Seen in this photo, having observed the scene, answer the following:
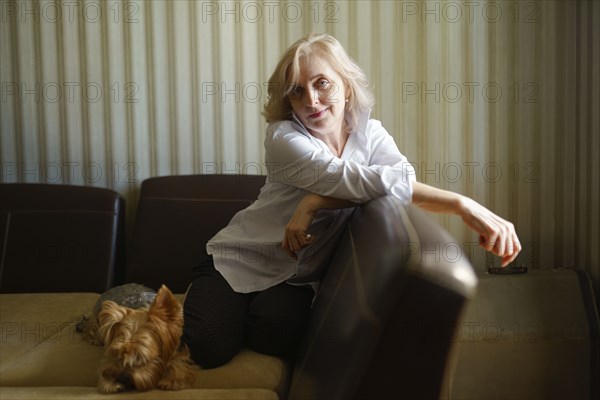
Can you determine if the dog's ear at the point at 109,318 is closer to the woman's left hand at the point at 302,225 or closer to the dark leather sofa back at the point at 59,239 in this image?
the woman's left hand at the point at 302,225

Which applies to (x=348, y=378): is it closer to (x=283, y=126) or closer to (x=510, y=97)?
(x=283, y=126)

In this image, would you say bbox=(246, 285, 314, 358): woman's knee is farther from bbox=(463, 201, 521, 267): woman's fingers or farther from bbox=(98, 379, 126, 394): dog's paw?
bbox=(463, 201, 521, 267): woman's fingers

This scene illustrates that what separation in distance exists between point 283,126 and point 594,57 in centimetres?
126

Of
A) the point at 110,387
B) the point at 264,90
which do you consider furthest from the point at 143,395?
the point at 264,90

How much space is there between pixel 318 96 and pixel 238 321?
2.22 ft

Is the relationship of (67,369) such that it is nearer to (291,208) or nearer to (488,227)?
(291,208)

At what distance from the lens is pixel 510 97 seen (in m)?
2.66

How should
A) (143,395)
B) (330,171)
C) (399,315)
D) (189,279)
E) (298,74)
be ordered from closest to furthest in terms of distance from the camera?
(399,315) → (143,395) → (330,171) → (298,74) → (189,279)

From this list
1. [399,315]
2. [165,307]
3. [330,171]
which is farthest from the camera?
[330,171]

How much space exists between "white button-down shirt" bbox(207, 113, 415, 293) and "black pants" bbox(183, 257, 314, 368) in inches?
2.5

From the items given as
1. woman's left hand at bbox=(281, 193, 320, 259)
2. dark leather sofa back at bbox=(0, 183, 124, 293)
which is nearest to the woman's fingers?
woman's left hand at bbox=(281, 193, 320, 259)

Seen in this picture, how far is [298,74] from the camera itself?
6.22ft

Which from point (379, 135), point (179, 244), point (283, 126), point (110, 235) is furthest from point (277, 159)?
point (110, 235)

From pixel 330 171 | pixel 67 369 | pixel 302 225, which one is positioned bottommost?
pixel 67 369
